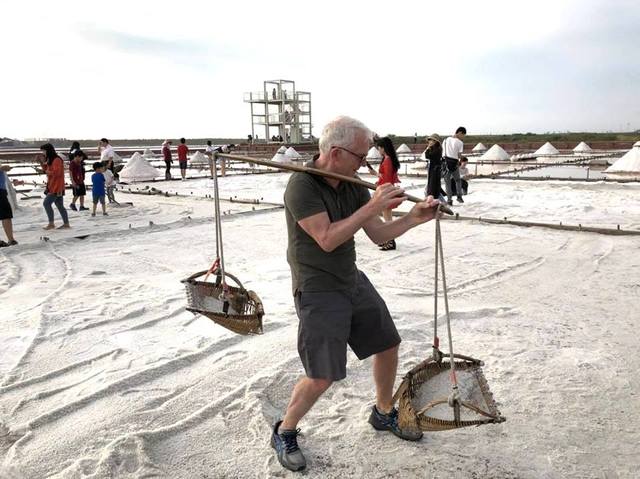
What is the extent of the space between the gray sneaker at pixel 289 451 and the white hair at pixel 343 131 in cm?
135

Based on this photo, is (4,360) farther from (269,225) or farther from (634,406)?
(269,225)

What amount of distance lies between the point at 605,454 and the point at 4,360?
3710mm

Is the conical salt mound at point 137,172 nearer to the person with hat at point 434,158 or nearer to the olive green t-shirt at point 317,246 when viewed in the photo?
the person with hat at point 434,158

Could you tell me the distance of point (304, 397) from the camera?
232cm

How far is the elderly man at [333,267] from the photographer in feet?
6.93

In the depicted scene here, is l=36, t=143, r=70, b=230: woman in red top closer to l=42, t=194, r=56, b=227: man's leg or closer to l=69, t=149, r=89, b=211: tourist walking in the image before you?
l=42, t=194, r=56, b=227: man's leg

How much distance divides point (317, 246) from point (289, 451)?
98 cm

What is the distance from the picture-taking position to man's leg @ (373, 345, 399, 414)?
98.3 inches

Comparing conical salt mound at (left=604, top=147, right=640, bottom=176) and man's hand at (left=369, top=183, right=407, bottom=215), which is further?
conical salt mound at (left=604, top=147, right=640, bottom=176)

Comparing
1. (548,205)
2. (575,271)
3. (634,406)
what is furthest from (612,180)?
(634,406)

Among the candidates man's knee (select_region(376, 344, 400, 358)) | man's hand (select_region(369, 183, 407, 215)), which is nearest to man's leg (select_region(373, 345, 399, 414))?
man's knee (select_region(376, 344, 400, 358))

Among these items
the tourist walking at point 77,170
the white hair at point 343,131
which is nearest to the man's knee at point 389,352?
the white hair at point 343,131

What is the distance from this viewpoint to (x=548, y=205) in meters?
10.3

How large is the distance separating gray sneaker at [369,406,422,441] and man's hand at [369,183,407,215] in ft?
3.89
